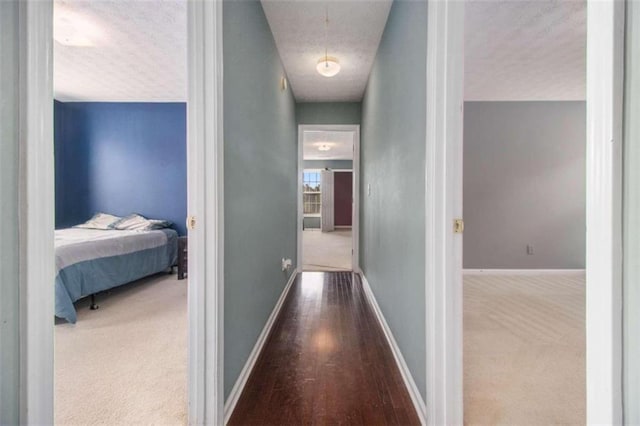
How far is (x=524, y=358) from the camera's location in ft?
5.74

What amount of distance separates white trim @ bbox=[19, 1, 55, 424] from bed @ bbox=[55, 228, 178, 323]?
222 cm

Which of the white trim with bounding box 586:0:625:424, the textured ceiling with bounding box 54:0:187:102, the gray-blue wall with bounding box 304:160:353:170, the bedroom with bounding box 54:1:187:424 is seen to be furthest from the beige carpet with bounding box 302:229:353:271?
the white trim with bounding box 586:0:625:424

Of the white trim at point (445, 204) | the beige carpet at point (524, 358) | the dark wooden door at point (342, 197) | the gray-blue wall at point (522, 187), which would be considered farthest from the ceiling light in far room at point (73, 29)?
the dark wooden door at point (342, 197)

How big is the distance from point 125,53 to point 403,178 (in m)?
3.18

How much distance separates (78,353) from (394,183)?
246 cm

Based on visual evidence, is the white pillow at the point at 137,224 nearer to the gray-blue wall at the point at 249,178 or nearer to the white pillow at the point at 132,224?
the white pillow at the point at 132,224

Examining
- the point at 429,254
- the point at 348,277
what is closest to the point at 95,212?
the point at 348,277

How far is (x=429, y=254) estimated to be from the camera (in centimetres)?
118

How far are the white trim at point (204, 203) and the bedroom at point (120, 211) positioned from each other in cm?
32

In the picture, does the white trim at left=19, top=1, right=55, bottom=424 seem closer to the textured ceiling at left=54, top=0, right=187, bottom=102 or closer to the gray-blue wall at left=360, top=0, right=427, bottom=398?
the gray-blue wall at left=360, top=0, right=427, bottom=398

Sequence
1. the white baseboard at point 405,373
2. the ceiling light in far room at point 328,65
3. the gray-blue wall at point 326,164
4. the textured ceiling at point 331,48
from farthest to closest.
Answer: the gray-blue wall at point 326,164 < the ceiling light in far room at point 328,65 < the textured ceiling at point 331,48 < the white baseboard at point 405,373

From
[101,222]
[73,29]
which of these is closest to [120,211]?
[101,222]

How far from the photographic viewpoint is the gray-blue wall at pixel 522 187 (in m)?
3.88
